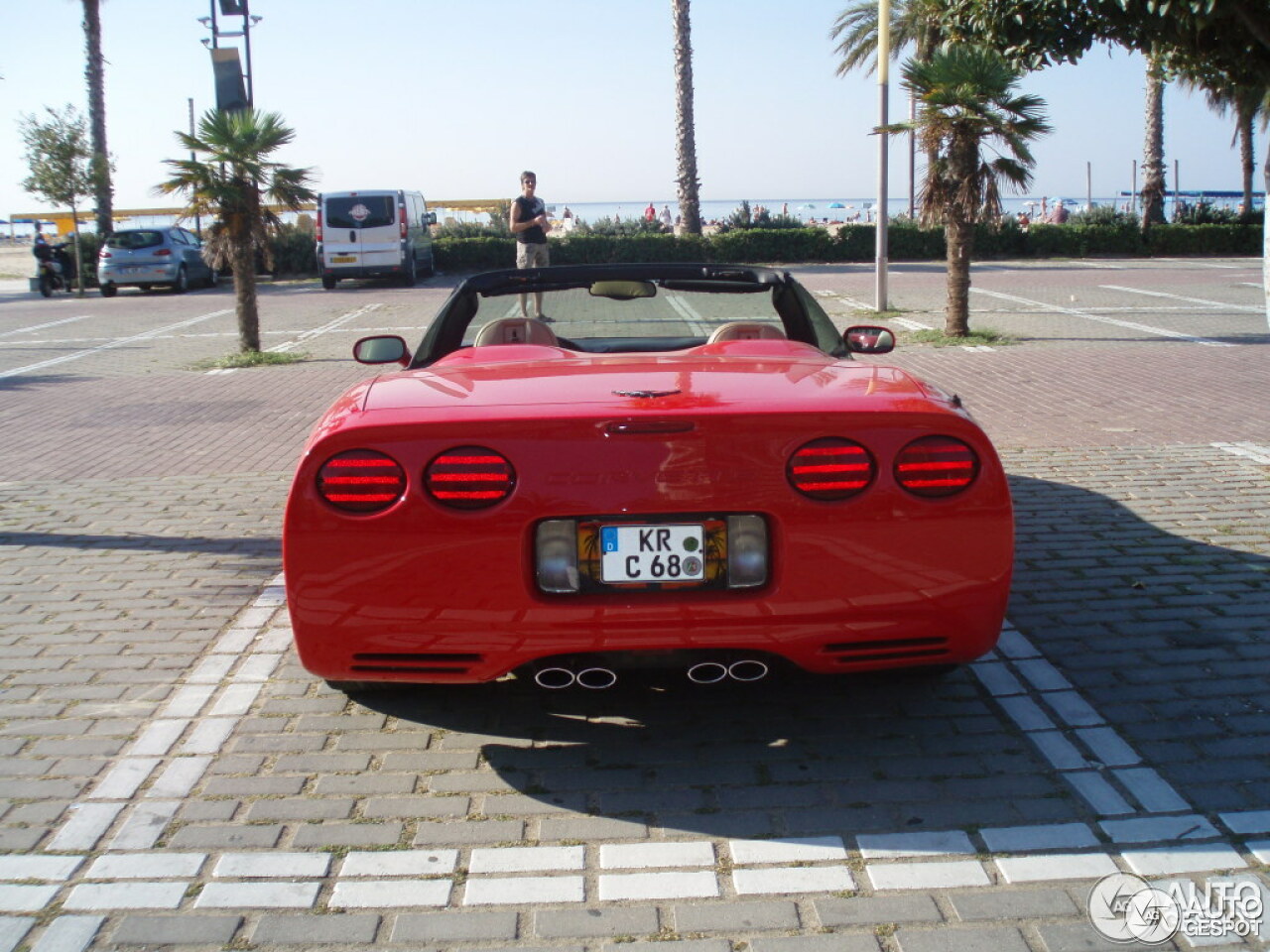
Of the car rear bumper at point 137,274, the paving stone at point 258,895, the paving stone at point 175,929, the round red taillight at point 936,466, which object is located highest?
the car rear bumper at point 137,274

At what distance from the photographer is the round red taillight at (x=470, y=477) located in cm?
326

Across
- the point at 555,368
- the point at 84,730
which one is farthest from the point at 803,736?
the point at 84,730

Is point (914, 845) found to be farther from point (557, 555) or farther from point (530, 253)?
point (530, 253)

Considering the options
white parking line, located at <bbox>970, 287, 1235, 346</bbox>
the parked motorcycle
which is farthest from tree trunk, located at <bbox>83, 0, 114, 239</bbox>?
white parking line, located at <bbox>970, 287, 1235, 346</bbox>

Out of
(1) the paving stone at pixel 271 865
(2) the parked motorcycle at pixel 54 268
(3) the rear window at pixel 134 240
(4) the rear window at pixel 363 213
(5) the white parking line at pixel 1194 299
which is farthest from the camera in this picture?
(2) the parked motorcycle at pixel 54 268

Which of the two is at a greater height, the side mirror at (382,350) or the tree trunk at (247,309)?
the tree trunk at (247,309)

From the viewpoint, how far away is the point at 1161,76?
819cm

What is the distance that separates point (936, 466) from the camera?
3.35 metres

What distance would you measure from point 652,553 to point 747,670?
0.46 metres

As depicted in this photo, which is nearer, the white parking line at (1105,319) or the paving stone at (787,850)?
the paving stone at (787,850)

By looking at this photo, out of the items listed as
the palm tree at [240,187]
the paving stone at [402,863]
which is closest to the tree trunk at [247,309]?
the palm tree at [240,187]

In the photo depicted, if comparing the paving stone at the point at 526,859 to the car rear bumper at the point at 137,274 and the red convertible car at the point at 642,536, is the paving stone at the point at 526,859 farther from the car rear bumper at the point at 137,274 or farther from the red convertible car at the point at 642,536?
the car rear bumper at the point at 137,274

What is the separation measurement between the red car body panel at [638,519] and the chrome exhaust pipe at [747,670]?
8 centimetres

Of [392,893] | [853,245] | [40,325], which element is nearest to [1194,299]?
[853,245]
